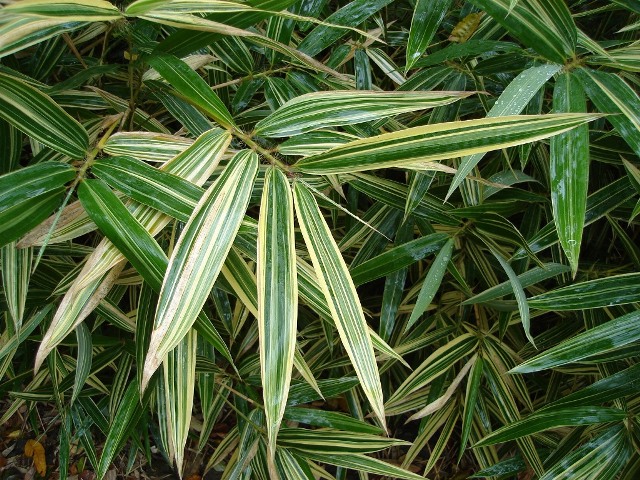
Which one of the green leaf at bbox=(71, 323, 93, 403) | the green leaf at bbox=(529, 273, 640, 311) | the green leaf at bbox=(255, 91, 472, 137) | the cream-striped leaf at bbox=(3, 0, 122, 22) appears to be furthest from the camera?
the green leaf at bbox=(71, 323, 93, 403)

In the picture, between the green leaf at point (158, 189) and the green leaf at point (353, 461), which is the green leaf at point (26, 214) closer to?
the green leaf at point (158, 189)

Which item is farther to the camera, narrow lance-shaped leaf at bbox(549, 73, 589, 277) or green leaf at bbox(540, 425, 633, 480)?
green leaf at bbox(540, 425, 633, 480)

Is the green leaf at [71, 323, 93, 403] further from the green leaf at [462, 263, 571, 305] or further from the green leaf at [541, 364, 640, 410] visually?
the green leaf at [541, 364, 640, 410]

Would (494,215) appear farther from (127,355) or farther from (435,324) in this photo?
(127,355)

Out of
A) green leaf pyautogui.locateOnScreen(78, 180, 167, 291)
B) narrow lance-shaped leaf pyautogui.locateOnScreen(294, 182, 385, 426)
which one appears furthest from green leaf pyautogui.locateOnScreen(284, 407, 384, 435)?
green leaf pyautogui.locateOnScreen(78, 180, 167, 291)

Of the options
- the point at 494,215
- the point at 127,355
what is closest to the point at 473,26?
the point at 494,215

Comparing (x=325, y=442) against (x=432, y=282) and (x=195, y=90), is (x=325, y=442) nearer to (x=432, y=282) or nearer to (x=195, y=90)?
(x=432, y=282)

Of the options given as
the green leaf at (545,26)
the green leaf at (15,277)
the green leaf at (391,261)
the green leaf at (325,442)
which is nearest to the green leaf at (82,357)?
the green leaf at (15,277)
